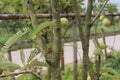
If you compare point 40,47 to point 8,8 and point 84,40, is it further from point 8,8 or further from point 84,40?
point 8,8

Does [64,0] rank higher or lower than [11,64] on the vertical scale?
higher

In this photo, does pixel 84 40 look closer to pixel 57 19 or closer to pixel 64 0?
pixel 57 19

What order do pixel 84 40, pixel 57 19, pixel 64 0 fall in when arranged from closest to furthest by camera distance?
pixel 57 19
pixel 84 40
pixel 64 0

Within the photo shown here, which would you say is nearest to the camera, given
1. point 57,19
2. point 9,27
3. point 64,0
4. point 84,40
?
point 57,19

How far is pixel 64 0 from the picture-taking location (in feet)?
5.98

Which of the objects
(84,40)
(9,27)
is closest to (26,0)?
(84,40)

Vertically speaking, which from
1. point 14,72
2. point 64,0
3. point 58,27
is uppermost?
point 64,0

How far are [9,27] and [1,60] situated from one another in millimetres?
1446

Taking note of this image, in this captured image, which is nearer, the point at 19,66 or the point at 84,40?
the point at 19,66

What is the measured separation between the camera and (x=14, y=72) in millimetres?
923

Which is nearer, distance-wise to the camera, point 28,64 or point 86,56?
point 28,64

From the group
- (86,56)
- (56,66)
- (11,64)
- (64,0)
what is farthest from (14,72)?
(64,0)

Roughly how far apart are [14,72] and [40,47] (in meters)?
0.10

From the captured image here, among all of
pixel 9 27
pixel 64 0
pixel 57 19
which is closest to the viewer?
pixel 57 19
